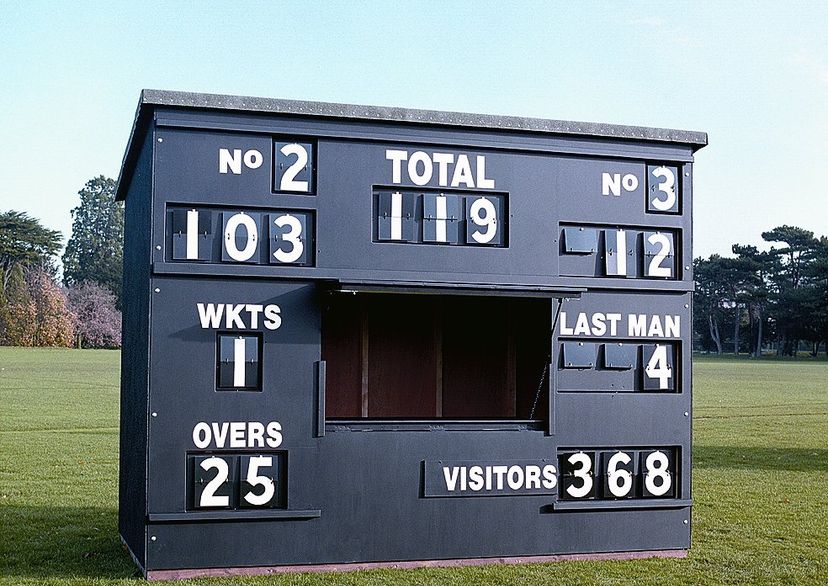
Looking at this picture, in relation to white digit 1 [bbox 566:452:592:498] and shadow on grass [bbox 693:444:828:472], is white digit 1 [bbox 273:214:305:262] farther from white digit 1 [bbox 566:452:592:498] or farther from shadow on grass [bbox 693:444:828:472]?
shadow on grass [bbox 693:444:828:472]

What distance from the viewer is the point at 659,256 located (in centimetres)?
961

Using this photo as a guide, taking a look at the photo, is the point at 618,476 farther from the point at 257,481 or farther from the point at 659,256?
the point at 257,481

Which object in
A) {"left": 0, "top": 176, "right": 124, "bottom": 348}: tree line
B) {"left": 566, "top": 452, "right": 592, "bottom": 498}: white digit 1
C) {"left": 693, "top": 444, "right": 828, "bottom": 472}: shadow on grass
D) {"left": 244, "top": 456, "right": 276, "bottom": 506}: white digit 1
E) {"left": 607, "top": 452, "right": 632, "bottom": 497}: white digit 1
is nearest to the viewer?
{"left": 244, "top": 456, "right": 276, "bottom": 506}: white digit 1

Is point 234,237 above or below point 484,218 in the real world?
below

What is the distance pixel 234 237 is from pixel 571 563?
352cm

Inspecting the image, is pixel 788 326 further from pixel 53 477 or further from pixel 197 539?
pixel 197 539

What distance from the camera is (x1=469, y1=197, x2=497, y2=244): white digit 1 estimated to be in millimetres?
9172

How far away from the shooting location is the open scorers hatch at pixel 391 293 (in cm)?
857

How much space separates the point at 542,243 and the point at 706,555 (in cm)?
313

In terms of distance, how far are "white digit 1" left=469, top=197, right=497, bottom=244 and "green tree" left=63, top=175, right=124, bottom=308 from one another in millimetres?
96615

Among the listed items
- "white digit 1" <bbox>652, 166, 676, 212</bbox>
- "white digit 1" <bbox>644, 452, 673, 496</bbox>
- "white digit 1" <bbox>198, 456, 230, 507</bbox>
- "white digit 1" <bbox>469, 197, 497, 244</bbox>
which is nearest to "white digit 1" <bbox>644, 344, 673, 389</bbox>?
"white digit 1" <bbox>644, 452, 673, 496</bbox>

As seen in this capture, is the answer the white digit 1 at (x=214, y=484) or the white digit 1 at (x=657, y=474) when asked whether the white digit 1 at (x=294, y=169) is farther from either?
the white digit 1 at (x=657, y=474)

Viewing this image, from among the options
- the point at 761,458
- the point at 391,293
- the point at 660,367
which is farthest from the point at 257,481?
the point at 761,458

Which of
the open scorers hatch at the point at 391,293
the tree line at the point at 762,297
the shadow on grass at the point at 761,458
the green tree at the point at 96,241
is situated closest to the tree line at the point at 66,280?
the green tree at the point at 96,241
